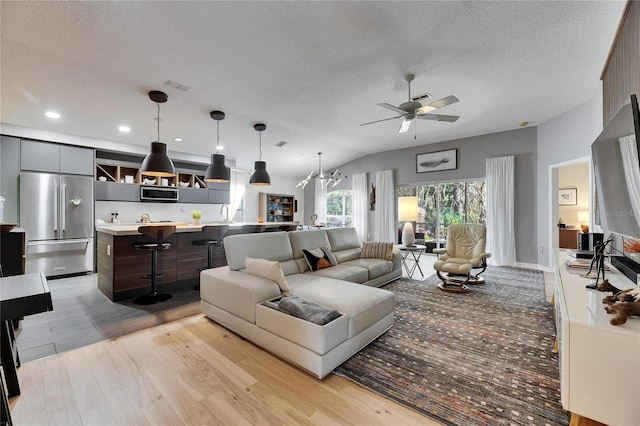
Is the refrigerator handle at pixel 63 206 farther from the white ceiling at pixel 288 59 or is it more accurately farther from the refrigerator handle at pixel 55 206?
the white ceiling at pixel 288 59

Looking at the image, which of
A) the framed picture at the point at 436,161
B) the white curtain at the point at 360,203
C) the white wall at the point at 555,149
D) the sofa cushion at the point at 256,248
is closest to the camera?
the sofa cushion at the point at 256,248

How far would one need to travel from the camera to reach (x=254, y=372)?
2.02 metres

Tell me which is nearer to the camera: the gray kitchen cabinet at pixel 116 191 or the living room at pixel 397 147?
the living room at pixel 397 147

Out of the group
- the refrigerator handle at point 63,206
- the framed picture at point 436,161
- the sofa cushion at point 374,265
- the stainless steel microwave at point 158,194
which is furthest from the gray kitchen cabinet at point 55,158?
the framed picture at point 436,161

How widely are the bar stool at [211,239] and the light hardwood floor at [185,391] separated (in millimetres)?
1892

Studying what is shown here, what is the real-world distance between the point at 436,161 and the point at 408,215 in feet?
8.84

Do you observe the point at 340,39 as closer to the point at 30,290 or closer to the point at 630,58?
the point at 630,58

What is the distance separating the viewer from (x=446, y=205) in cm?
687

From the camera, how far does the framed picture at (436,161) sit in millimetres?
6617

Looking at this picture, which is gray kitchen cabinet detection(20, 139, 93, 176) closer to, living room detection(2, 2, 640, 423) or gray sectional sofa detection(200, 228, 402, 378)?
living room detection(2, 2, 640, 423)

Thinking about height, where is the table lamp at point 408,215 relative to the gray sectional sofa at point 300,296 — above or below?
above

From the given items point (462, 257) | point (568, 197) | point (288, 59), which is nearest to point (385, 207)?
point (462, 257)

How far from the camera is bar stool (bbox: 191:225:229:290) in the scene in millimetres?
4125

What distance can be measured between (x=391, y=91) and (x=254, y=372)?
12.5ft
